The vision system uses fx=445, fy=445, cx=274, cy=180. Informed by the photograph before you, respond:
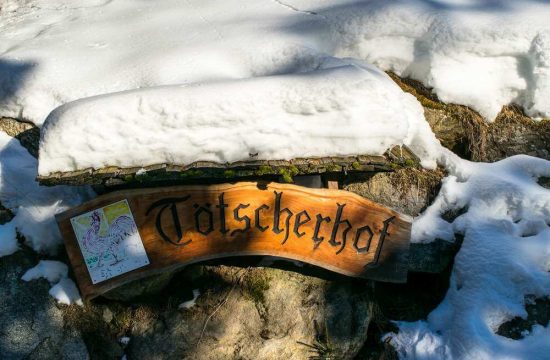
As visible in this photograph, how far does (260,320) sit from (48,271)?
1715 mm

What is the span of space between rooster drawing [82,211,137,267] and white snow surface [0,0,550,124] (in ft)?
4.19

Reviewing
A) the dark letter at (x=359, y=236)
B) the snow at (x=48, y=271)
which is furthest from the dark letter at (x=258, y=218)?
the snow at (x=48, y=271)

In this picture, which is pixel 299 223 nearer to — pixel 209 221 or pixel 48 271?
pixel 209 221

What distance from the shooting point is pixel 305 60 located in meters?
3.96

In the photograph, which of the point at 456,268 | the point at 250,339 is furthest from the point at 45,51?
the point at 456,268

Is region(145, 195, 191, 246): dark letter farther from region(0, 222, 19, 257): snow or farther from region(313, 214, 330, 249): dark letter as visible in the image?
region(0, 222, 19, 257): snow

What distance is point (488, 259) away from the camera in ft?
11.8

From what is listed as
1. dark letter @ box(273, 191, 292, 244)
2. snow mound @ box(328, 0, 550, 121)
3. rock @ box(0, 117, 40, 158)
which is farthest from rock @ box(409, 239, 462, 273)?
rock @ box(0, 117, 40, 158)

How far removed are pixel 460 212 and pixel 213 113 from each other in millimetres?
2291

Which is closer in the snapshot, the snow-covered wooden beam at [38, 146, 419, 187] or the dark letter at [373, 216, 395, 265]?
the snow-covered wooden beam at [38, 146, 419, 187]

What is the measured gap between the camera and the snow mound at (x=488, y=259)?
3.40 metres

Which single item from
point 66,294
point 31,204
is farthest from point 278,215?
point 31,204

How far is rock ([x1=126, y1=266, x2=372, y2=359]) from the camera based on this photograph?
3.49 metres

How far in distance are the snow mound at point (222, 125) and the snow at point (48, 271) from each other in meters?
0.95
